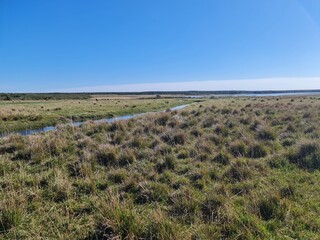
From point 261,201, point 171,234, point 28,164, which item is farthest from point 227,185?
point 28,164

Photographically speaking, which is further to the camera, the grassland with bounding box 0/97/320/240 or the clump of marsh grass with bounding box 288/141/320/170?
the clump of marsh grass with bounding box 288/141/320/170

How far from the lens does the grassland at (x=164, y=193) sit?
4.40 meters

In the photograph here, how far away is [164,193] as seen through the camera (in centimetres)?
596

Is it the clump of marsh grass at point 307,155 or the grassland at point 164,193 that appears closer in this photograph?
the grassland at point 164,193

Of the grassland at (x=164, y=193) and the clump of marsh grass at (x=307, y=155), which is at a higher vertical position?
the clump of marsh grass at (x=307, y=155)

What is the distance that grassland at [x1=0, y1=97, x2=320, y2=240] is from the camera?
4402 millimetres

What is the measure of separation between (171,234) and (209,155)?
5.26 m

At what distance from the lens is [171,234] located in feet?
13.4

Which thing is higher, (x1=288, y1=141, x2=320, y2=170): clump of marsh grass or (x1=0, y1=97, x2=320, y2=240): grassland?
(x1=288, y1=141, x2=320, y2=170): clump of marsh grass

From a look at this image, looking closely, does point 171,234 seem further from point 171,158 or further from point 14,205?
point 171,158

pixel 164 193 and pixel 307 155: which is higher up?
pixel 307 155

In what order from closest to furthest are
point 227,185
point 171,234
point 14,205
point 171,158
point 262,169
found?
point 171,234 → point 14,205 → point 227,185 → point 262,169 → point 171,158

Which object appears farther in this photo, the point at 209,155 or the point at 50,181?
the point at 209,155

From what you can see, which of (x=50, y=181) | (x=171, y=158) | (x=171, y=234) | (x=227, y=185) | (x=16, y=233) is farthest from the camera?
(x=171, y=158)
